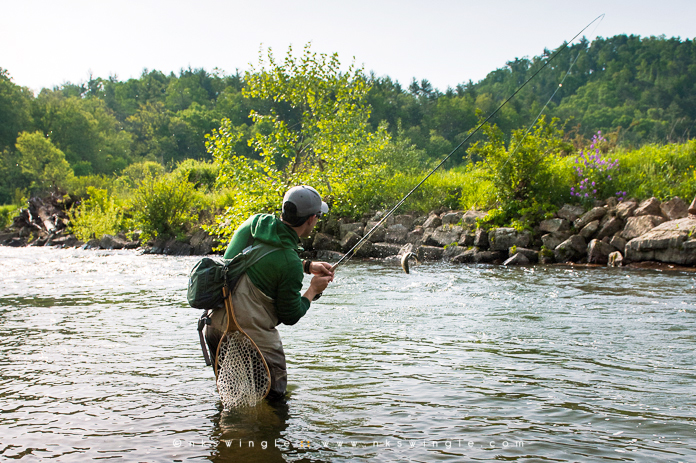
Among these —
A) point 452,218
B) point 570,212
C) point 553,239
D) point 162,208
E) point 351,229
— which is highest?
point 162,208

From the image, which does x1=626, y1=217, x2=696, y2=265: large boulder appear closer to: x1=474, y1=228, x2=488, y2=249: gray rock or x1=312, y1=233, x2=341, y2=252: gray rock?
x1=474, y1=228, x2=488, y2=249: gray rock

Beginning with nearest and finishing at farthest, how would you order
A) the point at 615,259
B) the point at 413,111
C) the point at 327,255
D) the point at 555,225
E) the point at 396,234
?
the point at 615,259 < the point at 555,225 < the point at 327,255 < the point at 396,234 < the point at 413,111

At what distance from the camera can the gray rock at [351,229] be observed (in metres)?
19.3

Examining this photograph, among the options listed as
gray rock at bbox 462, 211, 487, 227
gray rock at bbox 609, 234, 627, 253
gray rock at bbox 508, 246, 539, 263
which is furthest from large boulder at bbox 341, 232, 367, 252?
gray rock at bbox 609, 234, 627, 253

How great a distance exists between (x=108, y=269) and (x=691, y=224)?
14.7m

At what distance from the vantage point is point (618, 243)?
14164mm

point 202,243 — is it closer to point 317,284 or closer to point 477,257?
point 477,257

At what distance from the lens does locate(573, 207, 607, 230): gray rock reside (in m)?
15.2

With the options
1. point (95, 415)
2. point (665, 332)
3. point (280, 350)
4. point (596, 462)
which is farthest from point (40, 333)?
point (665, 332)

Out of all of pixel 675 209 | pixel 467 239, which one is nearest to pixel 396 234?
pixel 467 239

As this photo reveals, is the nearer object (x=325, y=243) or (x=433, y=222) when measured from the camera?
(x=433, y=222)

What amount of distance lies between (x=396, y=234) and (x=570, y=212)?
5.46m

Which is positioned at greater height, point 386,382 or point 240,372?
point 240,372

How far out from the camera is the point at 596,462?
3.31 metres
